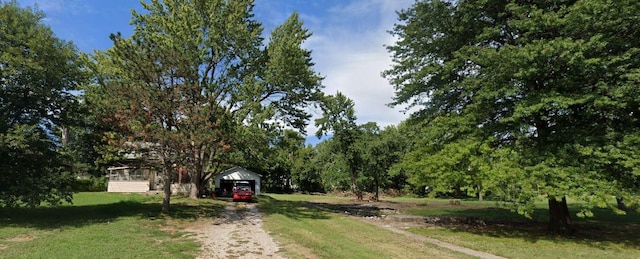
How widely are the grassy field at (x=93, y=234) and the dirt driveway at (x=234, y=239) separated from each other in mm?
557

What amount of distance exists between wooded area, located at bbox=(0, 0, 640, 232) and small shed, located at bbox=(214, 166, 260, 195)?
20903 mm

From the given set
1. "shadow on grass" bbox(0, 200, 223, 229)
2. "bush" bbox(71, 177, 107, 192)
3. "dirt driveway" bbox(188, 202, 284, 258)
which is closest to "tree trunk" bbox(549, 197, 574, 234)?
"dirt driveway" bbox(188, 202, 284, 258)

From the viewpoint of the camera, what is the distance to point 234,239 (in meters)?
11.4

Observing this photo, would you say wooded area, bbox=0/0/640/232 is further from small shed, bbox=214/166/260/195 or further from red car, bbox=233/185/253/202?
small shed, bbox=214/166/260/195

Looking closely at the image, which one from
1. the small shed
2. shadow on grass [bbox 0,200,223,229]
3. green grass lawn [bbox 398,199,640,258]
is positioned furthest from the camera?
the small shed

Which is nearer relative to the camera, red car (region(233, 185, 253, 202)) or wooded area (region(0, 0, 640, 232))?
wooded area (region(0, 0, 640, 232))

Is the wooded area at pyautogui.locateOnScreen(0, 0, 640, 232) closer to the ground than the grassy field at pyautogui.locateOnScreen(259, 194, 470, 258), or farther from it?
farther from it

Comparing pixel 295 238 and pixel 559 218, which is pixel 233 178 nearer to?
pixel 295 238

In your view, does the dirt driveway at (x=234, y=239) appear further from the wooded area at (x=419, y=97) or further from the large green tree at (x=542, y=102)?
the large green tree at (x=542, y=102)

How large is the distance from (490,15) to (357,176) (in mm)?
34654

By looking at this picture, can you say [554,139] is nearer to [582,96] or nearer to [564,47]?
[582,96]

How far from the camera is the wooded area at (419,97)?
11.1 metres

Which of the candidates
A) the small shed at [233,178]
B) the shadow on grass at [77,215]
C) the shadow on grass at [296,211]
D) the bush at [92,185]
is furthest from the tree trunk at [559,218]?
the bush at [92,185]

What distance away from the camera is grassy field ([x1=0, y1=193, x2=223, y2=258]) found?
29.2ft
